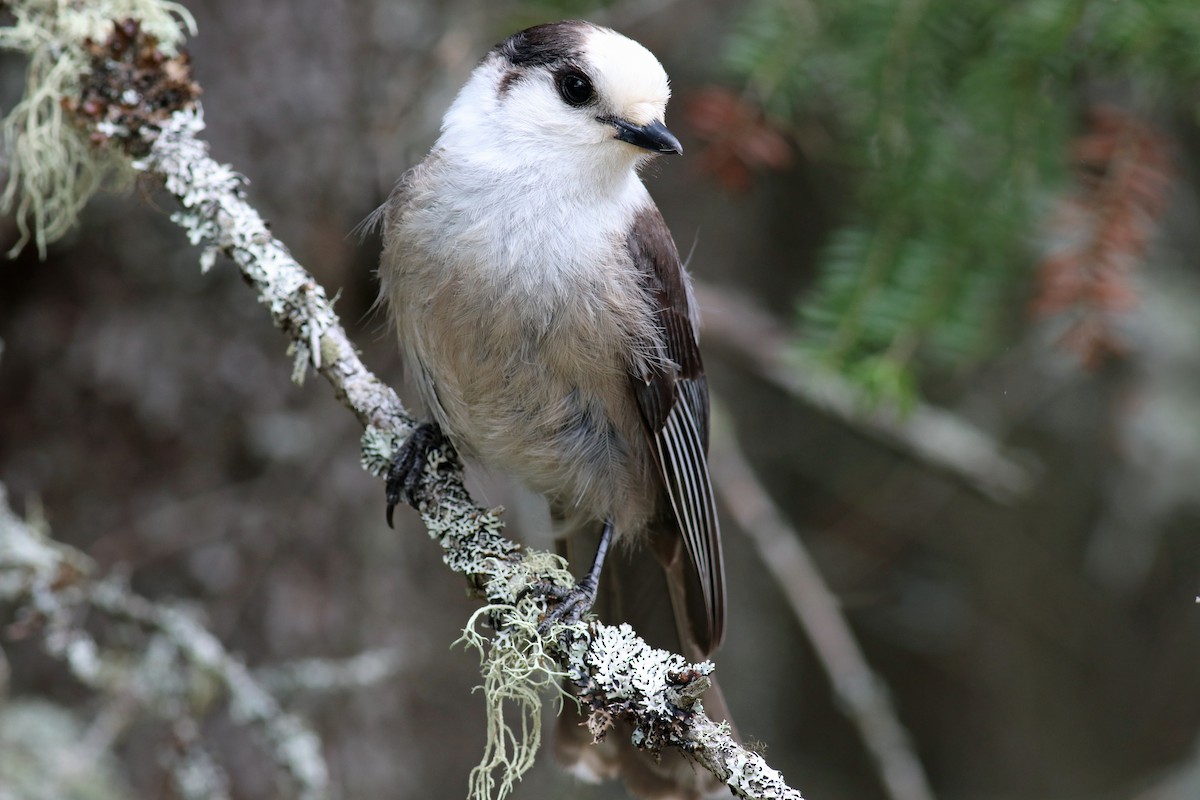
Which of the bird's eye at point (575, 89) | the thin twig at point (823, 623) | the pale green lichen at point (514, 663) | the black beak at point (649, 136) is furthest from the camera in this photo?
the thin twig at point (823, 623)

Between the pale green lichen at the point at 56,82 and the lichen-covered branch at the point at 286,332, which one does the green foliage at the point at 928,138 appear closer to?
the lichen-covered branch at the point at 286,332

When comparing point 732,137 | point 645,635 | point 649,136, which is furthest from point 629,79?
point 645,635

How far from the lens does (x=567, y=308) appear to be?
219 centimetres

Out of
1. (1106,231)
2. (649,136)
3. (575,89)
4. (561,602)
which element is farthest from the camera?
(1106,231)

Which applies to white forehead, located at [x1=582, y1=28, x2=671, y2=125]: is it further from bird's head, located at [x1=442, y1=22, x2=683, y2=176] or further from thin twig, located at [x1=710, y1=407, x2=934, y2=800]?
thin twig, located at [x1=710, y1=407, x2=934, y2=800]

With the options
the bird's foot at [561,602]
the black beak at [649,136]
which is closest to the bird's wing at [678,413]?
the black beak at [649,136]

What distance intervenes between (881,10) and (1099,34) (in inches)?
17.9

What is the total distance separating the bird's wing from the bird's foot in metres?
0.36

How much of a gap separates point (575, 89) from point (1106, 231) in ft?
3.85

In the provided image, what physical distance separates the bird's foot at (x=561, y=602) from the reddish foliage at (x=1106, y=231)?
1.17 m

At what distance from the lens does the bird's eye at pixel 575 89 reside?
7.32ft

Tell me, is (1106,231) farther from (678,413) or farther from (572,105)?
(572,105)

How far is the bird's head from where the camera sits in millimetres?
2176

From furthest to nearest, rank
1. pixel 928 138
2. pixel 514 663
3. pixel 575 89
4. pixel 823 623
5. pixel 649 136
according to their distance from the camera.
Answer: pixel 823 623 < pixel 928 138 < pixel 575 89 < pixel 649 136 < pixel 514 663
